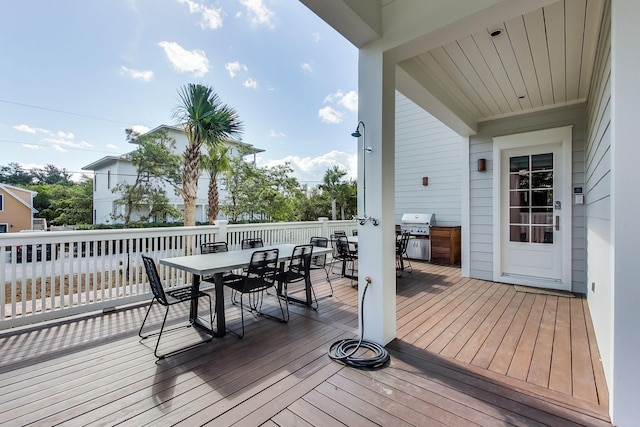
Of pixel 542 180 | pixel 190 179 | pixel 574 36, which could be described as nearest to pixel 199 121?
pixel 190 179

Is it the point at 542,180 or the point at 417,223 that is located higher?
the point at 542,180

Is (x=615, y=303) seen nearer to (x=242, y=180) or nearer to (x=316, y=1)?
(x=316, y=1)

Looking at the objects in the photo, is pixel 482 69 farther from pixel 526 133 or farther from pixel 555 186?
pixel 555 186

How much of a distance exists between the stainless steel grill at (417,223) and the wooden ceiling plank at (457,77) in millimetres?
2905

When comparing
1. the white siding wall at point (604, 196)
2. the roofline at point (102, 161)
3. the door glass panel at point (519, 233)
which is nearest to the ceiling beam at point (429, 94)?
the white siding wall at point (604, 196)

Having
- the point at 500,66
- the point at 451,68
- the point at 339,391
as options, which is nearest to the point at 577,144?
the point at 500,66

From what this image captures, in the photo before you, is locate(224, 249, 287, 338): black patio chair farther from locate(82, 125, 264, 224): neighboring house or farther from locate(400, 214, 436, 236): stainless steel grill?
locate(82, 125, 264, 224): neighboring house

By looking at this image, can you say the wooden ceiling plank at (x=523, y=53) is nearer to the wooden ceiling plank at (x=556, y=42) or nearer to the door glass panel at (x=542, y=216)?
the wooden ceiling plank at (x=556, y=42)

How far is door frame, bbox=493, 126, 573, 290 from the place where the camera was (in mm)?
4082

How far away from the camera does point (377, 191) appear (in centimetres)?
244

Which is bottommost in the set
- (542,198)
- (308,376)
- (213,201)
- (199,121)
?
(308,376)

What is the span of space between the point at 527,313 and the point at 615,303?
210cm

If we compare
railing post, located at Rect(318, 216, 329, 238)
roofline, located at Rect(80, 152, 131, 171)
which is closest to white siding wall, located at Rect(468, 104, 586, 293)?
railing post, located at Rect(318, 216, 329, 238)

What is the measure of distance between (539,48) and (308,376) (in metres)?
3.62
